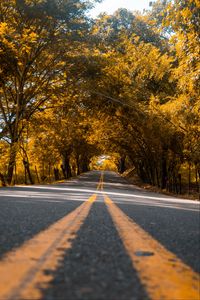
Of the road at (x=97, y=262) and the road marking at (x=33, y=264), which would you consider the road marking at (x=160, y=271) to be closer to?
the road at (x=97, y=262)

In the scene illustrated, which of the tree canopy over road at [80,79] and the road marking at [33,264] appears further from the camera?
the tree canopy over road at [80,79]

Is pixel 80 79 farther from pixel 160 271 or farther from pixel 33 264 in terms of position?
pixel 160 271

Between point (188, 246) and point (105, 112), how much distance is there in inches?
939

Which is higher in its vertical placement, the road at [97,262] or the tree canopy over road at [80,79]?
the tree canopy over road at [80,79]

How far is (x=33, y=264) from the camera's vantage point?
85.7 inches

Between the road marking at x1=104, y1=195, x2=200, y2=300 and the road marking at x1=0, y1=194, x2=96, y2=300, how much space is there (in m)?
0.50

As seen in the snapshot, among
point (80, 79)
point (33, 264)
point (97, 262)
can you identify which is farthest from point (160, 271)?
point (80, 79)

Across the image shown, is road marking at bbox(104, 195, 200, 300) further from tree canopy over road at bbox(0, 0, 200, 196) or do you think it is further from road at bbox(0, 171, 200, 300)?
tree canopy over road at bbox(0, 0, 200, 196)

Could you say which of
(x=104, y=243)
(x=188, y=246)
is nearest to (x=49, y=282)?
(x=104, y=243)

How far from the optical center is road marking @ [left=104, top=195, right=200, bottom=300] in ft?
5.59

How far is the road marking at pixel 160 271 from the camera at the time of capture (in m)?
1.70

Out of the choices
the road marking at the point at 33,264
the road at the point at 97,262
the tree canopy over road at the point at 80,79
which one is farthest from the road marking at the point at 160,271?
the tree canopy over road at the point at 80,79

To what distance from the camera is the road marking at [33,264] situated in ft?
5.27

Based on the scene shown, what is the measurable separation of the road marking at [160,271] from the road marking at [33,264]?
0.50m
